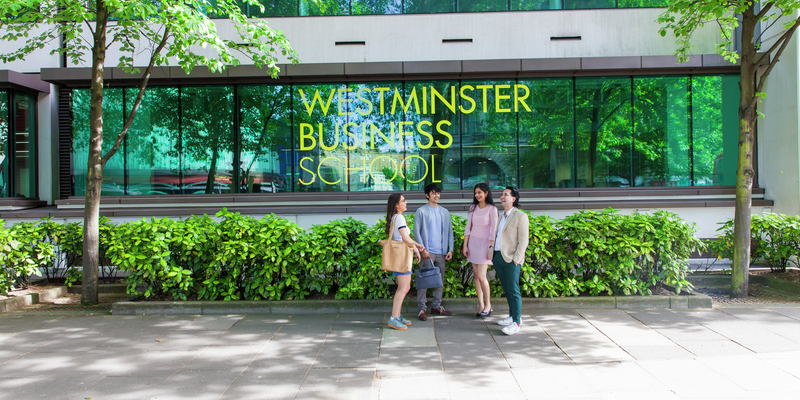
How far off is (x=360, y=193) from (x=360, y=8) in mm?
4592

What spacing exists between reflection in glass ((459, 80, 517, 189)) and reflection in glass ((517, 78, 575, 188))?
0.24 meters

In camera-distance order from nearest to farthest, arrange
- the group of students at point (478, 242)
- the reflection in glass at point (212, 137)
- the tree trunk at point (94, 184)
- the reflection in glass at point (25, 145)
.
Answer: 1. the group of students at point (478, 242)
2. the tree trunk at point (94, 184)
3. the reflection in glass at point (25, 145)
4. the reflection in glass at point (212, 137)

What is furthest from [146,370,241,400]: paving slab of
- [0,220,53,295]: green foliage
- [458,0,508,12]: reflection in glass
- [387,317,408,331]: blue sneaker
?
[458,0,508,12]: reflection in glass

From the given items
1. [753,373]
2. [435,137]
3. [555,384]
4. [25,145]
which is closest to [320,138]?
[435,137]

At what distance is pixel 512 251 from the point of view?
530 centimetres

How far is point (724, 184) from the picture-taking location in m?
10.3

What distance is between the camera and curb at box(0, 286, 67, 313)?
6641mm

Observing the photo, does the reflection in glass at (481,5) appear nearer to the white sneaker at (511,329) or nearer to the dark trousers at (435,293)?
the dark trousers at (435,293)

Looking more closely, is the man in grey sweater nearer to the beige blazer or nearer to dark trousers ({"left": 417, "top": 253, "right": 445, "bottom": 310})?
dark trousers ({"left": 417, "top": 253, "right": 445, "bottom": 310})

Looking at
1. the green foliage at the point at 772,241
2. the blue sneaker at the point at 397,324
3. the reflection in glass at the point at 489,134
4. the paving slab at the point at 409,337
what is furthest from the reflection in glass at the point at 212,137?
the green foliage at the point at 772,241

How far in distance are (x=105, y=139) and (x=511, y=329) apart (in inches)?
409

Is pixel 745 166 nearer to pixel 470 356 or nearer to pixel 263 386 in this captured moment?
pixel 470 356

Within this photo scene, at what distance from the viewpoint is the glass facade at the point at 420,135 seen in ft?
34.0

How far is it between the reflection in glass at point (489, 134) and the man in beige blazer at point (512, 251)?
498 centimetres
